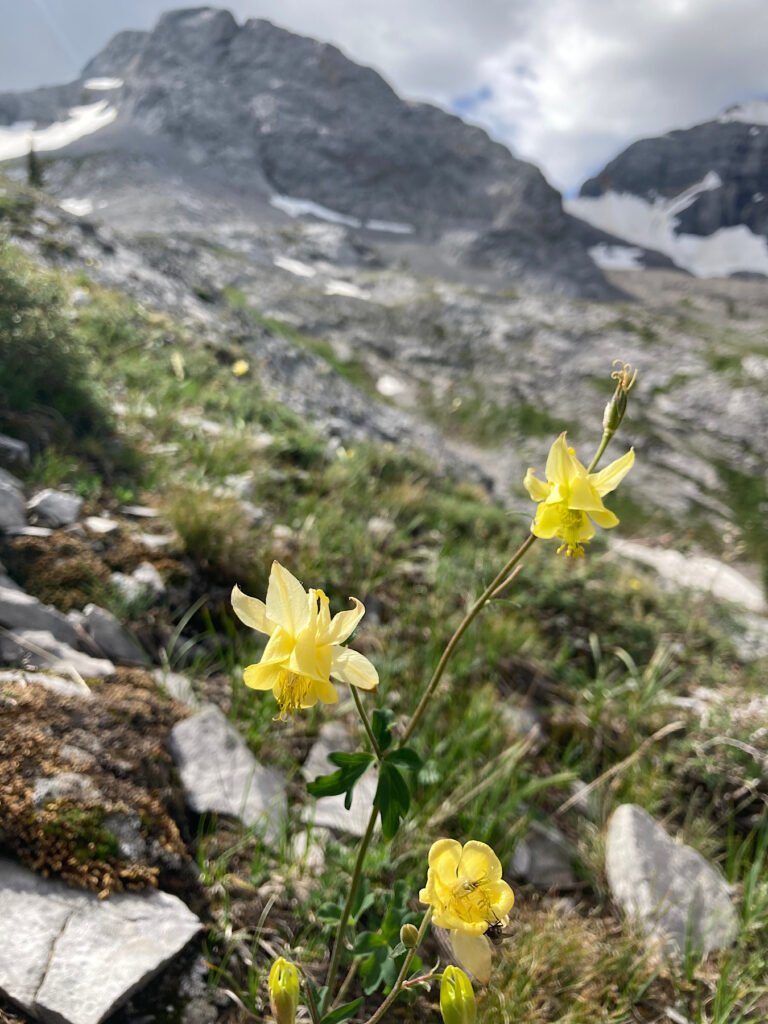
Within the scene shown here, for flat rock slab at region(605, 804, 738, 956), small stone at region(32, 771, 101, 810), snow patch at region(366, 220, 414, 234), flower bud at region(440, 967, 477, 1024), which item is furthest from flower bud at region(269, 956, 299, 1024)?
snow patch at region(366, 220, 414, 234)

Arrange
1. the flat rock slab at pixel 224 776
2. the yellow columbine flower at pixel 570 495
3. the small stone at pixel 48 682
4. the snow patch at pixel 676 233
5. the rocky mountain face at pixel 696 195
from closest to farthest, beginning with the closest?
the yellow columbine flower at pixel 570 495, the small stone at pixel 48 682, the flat rock slab at pixel 224 776, the snow patch at pixel 676 233, the rocky mountain face at pixel 696 195

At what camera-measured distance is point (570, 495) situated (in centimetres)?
115

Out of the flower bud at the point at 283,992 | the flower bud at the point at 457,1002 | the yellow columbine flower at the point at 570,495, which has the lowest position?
the flower bud at the point at 283,992

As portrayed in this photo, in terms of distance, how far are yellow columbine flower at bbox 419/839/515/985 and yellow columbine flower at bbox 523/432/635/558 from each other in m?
0.59

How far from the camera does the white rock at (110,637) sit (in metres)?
2.47

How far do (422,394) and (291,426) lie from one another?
44081 mm

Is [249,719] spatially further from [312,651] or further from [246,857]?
[312,651]

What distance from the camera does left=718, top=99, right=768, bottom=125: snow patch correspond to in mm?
174875

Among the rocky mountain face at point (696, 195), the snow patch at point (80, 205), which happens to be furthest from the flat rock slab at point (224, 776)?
the rocky mountain face at point (696, 195)

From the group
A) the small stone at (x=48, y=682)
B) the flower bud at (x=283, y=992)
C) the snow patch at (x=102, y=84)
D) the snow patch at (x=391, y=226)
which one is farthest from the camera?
the snow patch at (x=391, y=226)

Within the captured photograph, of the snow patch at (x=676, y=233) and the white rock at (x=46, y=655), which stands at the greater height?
the snow patch at (x=676, y=233)

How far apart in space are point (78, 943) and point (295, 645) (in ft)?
3.47

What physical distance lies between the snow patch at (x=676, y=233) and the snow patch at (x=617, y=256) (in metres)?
6.79

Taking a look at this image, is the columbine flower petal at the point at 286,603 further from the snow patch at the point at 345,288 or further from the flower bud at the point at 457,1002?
the snow patch at the point at 345,288
